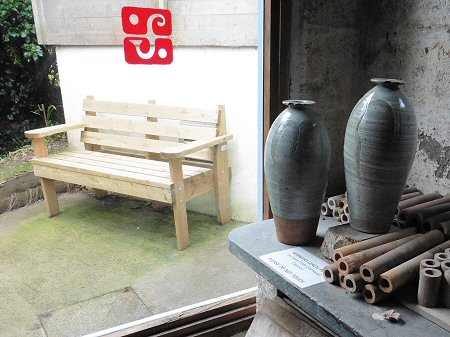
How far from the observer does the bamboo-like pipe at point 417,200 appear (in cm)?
103

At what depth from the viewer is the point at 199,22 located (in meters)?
1.99

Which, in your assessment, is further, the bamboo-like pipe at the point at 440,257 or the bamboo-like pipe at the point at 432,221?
A: the bamboo-like pipe at the point at 432,221

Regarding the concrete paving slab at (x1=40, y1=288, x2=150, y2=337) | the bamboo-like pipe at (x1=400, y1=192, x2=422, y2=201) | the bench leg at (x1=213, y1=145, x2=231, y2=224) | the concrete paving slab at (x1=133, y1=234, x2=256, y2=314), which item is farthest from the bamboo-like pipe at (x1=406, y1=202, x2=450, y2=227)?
the bench leg at (x1=213, y1=145, x2=231, y2=224)

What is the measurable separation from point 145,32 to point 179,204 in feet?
2.91

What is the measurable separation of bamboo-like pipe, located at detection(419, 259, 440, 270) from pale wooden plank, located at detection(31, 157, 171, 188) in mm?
1369

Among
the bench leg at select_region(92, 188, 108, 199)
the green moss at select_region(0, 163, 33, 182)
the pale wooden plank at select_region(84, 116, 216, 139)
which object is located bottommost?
the bench leg at select_region(92, 188, 108, 199)

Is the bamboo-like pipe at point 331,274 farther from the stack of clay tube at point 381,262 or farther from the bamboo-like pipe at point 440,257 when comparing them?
the bamboo-like pipe at point 440,257

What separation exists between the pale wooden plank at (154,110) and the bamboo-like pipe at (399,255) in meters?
1.49

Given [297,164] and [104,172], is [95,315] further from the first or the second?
[297,164]

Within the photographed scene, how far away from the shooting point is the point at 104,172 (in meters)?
2.11

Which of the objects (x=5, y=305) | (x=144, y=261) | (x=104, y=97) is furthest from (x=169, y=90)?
(x=5, y=305)

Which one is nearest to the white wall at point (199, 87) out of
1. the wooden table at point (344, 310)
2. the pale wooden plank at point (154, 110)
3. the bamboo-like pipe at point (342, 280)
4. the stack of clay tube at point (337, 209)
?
the pale wooden plank at point (154, 110)

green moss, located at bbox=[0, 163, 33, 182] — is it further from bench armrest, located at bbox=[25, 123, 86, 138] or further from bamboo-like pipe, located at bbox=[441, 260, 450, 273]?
bamboo-like pipe, located at bbox=[441, 260, 450, 273]

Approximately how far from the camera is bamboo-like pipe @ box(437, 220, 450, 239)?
0.91 meters
